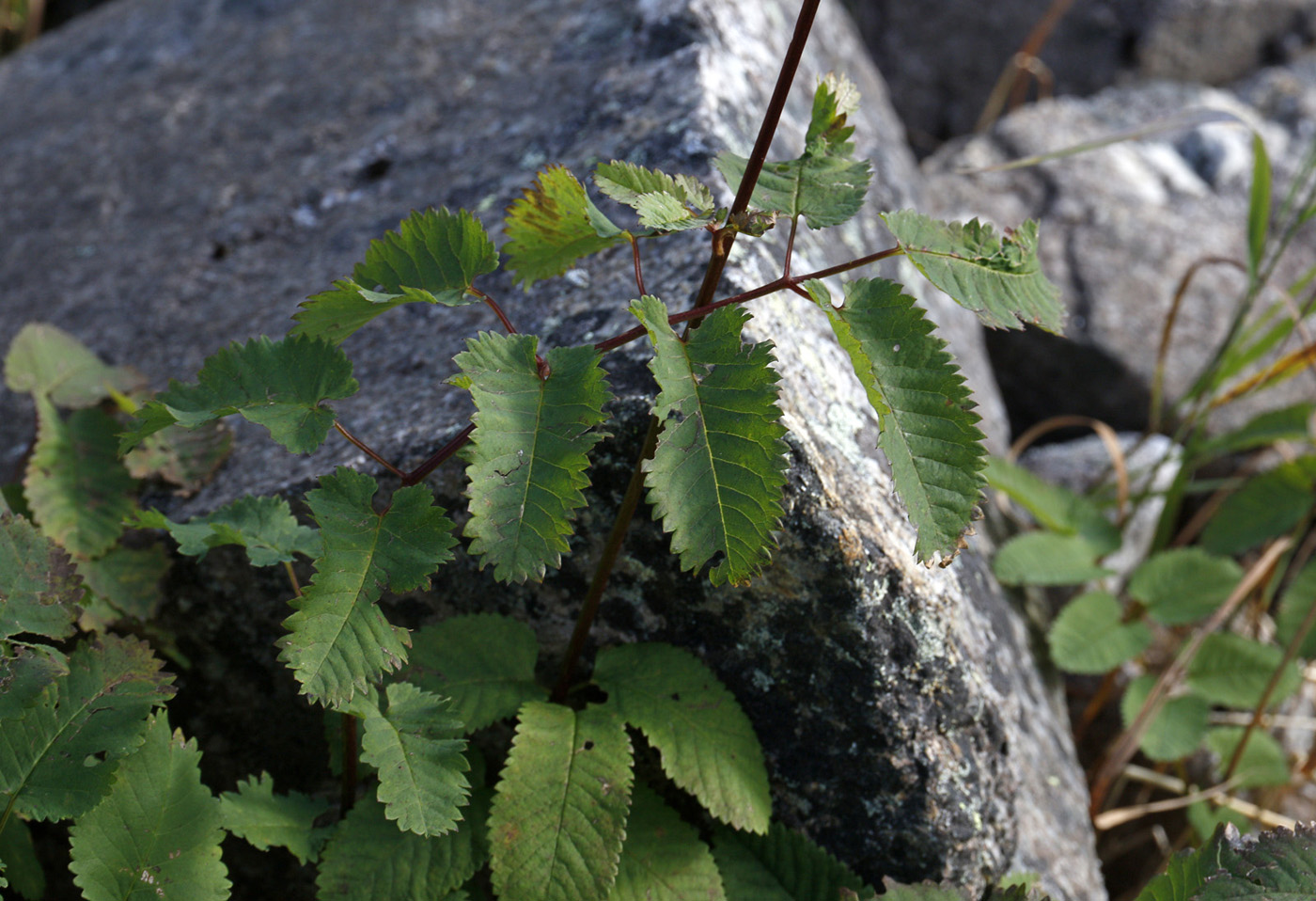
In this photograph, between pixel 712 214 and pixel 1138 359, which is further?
pixel 1138 359

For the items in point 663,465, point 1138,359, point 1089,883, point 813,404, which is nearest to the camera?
point 663,465

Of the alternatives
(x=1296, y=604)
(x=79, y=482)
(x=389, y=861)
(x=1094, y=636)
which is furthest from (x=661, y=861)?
(x=1296, y=604)

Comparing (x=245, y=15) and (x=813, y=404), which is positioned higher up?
(x=245, y=15)

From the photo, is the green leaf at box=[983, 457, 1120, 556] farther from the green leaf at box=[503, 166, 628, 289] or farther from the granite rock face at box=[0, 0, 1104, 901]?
the green leaf at box=[503, 166, 628, 289]

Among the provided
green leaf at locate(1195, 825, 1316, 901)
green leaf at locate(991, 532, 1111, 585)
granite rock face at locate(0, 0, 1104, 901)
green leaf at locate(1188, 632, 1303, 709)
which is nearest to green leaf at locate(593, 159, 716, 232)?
granite rock face at locate(0, 0, 1104, 901)

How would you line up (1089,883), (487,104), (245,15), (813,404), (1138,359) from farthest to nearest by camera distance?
1. (1138,359)
2. (245,15)
3. (487,104)
4. (1089,883)
5. (813,404)

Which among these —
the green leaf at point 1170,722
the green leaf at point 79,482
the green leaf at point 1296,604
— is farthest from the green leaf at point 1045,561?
the green leaf at point 79,482

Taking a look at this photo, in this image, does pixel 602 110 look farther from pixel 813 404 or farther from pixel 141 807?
pixel 141 807

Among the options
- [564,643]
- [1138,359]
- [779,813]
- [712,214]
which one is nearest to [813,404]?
[712,214]
